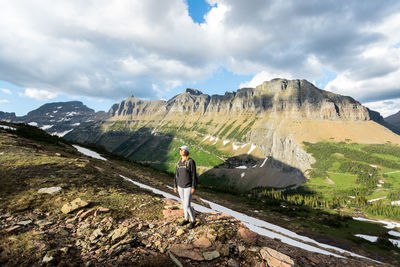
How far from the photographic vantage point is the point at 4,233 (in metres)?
6.60

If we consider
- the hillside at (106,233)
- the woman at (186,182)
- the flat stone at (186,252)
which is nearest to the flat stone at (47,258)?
the hillside at (106,233)

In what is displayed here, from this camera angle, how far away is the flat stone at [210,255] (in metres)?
6.96

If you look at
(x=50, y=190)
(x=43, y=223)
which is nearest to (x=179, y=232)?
(x=43, y=223)

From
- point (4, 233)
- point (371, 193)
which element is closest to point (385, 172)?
point (371, 193)

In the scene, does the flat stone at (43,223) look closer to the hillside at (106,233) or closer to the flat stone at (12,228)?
the hillside at (106,233)

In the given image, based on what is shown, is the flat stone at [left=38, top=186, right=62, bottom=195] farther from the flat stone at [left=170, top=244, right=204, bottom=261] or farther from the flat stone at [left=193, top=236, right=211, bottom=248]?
the flat stone at [left=193, top=236, right=211, bottom=248]

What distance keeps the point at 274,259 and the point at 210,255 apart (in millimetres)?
2772

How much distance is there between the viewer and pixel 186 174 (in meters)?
9.30

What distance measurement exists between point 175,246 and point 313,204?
146407mm

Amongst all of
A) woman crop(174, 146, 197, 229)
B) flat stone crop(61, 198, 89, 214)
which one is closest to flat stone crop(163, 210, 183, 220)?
woman crop(174, 146, 197, 229)

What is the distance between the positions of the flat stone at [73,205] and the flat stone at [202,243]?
6117 millimetres

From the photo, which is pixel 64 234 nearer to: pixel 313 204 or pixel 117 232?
pixel 117 232

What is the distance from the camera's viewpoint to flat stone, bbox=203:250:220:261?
22.8ft

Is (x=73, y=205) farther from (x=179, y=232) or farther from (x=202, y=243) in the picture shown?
(x=202, y=243)
